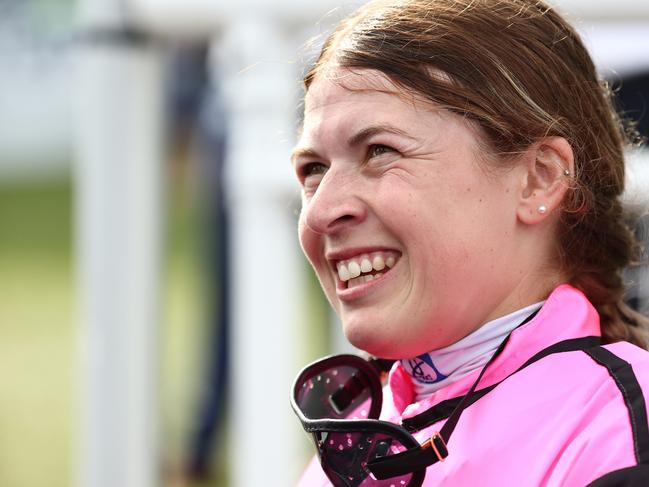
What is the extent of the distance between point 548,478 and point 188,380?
19.0 ft

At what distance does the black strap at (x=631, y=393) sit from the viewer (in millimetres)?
1138

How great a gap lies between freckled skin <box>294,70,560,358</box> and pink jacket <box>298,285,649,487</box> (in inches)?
2.9

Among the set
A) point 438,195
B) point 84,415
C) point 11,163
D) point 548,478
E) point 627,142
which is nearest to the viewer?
point 548,478

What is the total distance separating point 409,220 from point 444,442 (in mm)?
271

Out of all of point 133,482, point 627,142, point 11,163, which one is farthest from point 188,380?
point 11,163

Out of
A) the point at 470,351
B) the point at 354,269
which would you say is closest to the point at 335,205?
the point at 354,269

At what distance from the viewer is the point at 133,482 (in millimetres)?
2975

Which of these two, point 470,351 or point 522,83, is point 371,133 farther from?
point 470,351

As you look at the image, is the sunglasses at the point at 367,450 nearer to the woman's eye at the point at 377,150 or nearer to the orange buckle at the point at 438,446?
the orange buckle at the point at 438,446

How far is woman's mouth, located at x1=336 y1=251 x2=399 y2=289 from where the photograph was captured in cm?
135

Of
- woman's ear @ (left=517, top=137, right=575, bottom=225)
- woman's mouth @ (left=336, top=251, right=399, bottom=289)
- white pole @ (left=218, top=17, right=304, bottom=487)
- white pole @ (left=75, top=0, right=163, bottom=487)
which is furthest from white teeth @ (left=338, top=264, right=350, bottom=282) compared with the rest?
white pole @ (left=75, top=0, right=163, bottom=487)

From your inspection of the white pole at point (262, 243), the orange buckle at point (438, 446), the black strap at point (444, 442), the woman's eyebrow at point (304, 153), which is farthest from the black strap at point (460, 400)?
the white pole at point (262, 243)

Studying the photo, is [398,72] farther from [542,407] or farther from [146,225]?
[146,225]

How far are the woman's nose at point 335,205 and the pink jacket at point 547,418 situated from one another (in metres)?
0.25
